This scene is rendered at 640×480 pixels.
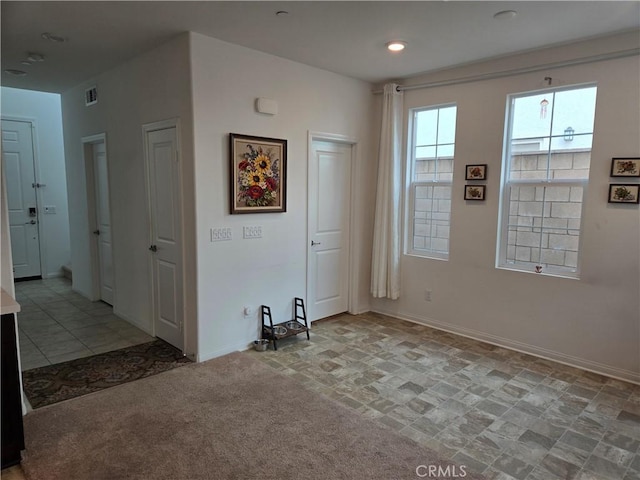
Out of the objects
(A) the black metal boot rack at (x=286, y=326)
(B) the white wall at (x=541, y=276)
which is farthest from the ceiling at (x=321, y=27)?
(A) the black metal boot rack at (x=286, y=326)

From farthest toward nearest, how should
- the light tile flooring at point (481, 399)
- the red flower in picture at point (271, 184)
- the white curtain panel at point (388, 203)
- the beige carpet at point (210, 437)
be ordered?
the white curtain panel at point (388, 203)
the red flower in picture at point (271, 184)
the light tile flooring at point (481, 399)
the beige carpet at point (210, 437)

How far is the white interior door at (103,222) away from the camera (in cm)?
480

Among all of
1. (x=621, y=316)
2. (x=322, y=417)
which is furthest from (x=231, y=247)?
(x=621, y=316)

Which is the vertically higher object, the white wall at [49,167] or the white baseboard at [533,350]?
the white wall at [49,167]

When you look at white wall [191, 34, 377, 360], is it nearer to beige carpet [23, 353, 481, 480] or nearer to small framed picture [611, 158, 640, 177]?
beige carpet [23, 353, 481, 480]

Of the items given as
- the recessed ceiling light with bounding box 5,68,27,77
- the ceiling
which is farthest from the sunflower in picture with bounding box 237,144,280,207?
the recessed ceiling light with bounding box 5,68,27,77

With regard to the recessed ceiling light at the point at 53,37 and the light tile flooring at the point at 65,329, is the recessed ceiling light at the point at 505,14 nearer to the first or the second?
the recessed ceiling light at the point at 53,37

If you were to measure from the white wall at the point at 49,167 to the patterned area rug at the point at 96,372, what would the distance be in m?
3.90

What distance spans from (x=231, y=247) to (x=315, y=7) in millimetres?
1999

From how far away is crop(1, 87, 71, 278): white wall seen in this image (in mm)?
6215

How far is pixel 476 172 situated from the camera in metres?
3.95

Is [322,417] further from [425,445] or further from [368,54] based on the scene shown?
[368,54]

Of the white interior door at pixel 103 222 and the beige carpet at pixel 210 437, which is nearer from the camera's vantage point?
the beige carpet at pixel 210 437

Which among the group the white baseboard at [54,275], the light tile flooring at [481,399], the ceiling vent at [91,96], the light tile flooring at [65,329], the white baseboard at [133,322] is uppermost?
the ceiling vent at [91,96]
